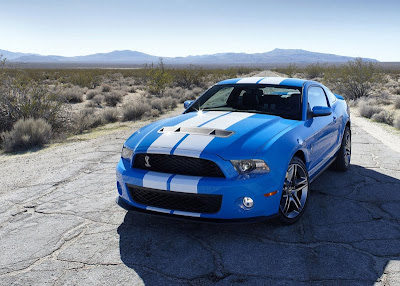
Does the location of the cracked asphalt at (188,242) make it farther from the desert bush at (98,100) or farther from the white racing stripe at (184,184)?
the desert bush at (98,100)

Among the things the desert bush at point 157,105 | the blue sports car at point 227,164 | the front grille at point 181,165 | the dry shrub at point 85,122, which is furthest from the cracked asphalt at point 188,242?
the desert bush at point 157,105

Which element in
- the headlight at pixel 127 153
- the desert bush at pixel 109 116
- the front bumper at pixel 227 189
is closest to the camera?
the front bumper at pixel 227 189

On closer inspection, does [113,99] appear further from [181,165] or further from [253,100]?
[181,165]

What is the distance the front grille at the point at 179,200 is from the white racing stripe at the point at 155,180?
0.05 metres

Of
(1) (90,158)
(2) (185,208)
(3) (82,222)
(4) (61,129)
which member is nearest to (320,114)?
(2) (185,208)

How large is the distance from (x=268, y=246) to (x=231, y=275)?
65 centimetres

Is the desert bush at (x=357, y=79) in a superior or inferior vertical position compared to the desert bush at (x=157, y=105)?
superior

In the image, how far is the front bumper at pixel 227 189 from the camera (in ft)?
11.3

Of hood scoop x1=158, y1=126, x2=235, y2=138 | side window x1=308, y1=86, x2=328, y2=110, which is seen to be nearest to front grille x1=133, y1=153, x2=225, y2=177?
hood scoop x1=158, y1=126, x2=235, y2=138

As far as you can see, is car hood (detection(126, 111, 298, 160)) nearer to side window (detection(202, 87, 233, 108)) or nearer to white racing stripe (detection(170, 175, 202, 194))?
white racing stripe (detection(170, 175, 202, 194))


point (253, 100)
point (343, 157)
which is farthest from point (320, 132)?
point (343, 157)

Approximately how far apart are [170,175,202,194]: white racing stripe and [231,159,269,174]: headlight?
38 centimetres

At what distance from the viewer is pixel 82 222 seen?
13.9 feet

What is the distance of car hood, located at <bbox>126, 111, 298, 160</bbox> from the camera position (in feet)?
11.8
